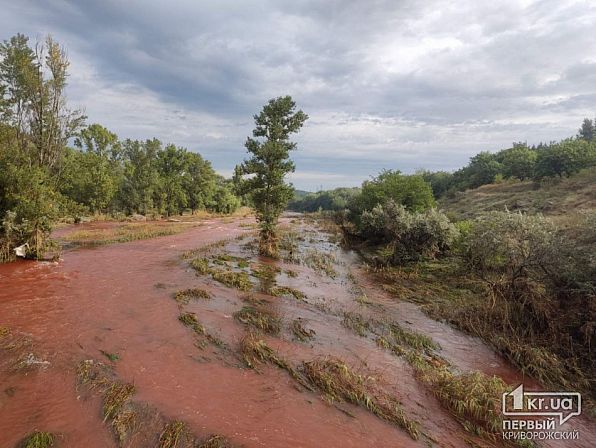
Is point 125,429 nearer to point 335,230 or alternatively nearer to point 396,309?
point 396,309

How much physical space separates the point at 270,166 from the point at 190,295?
12.4m

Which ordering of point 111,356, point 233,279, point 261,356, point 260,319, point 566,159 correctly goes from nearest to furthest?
point 111,356 → point 261,356 → point 260,319 → point 233,279 → point 566,159

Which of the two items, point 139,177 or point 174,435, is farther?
point 139,177

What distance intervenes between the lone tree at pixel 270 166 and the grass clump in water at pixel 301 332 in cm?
1220

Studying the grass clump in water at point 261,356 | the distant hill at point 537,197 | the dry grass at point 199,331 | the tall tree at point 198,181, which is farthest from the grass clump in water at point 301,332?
the tall tree at point 198,181

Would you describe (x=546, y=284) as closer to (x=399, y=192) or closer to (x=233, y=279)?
(x=233, y=279)

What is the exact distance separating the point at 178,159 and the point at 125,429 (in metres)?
53.7

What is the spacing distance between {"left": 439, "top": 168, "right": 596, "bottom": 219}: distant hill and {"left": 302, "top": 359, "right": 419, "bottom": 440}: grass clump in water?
27.8m

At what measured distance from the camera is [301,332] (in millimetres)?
10523

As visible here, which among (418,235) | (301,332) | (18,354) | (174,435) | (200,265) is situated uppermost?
(418,235)

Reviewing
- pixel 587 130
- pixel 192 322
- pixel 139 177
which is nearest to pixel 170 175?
pixel 139 177

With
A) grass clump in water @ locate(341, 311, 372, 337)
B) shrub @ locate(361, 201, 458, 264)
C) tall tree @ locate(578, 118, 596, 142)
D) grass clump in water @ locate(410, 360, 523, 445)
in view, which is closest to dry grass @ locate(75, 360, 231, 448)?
grass clump in water @ locate(410, 360, 523, 445)

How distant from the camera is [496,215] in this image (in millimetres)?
13828

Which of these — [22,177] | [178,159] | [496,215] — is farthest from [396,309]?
[178,159]
